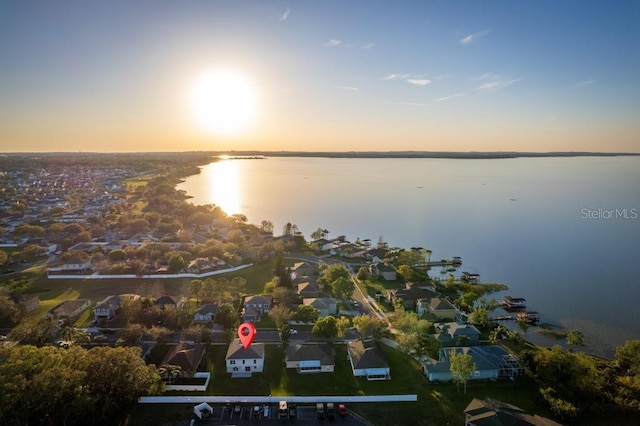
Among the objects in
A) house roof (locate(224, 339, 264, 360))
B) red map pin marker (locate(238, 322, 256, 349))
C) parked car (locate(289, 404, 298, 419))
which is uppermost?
red map pin marker (locate(238, 322, 256, 349))

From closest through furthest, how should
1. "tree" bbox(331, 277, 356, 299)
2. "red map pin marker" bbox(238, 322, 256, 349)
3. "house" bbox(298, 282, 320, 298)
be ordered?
1. "red map pin marker" bbox(238, 322, 256, 349)
2. "tree" bbox(331, 277, 356, 299)
3. "house" bbox(298, 282, 320, 298)

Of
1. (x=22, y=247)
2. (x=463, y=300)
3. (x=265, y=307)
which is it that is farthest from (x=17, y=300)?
(x=463, y=300)

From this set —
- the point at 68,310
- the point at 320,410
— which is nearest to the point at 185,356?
the point at 320,410

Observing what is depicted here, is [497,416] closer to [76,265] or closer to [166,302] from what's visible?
[166,302]

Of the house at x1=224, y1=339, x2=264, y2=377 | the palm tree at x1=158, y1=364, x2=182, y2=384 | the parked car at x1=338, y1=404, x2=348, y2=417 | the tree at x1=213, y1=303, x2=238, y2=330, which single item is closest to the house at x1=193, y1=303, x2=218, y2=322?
the tree at x1=213, y1=303, x2=238, y2=330

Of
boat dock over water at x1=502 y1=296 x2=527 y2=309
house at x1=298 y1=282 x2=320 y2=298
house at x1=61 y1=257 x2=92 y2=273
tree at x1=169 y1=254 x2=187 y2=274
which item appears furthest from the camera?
house at x1=61 y1=257 x2=92 y2=273

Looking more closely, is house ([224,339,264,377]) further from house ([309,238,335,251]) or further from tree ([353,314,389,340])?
house ([309,238,335,251])
